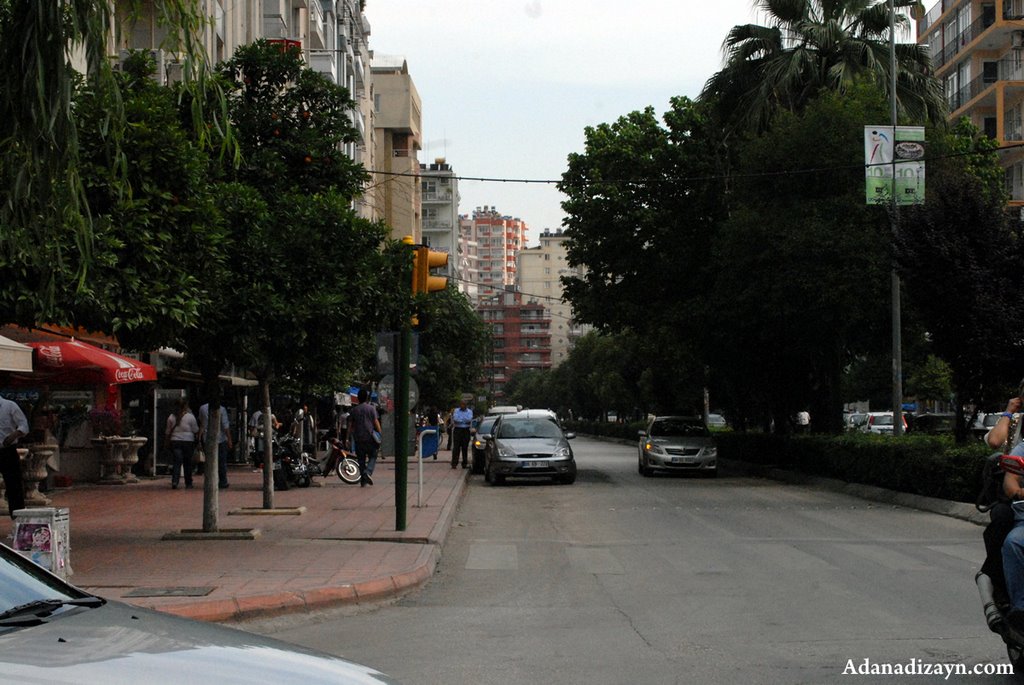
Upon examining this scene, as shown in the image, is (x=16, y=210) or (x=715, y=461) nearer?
(x=16, y=210)

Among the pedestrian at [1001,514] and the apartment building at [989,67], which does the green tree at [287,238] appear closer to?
the pedestrian at [1001,514]

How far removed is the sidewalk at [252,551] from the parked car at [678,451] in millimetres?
9685

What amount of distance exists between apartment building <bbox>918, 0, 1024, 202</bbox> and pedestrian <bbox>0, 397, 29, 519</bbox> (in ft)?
169

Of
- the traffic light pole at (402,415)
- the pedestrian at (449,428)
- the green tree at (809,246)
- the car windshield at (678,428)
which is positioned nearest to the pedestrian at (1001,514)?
the traffic light pole at (402,415)

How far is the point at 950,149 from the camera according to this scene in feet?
96.6

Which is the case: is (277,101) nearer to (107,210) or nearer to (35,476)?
(107,210)

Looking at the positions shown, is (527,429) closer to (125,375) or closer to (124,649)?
(125,375)

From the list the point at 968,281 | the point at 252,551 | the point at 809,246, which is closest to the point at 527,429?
the point at 809,246

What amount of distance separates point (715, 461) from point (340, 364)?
14.4 meters

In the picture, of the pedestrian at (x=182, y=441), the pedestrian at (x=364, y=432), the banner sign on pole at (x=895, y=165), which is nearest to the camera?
the banner sign on pole at (x=895, y=165)

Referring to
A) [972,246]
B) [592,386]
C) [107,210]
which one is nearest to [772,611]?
[107,210]

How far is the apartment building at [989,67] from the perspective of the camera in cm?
6153

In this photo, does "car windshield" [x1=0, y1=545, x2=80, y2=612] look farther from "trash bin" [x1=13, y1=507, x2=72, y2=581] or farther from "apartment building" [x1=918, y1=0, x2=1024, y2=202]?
"apartment building" [x1=918, y1=0, x2=1024, y2=202]

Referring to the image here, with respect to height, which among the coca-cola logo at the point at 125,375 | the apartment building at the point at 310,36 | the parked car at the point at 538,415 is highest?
the apartment building at the point at 310,36
